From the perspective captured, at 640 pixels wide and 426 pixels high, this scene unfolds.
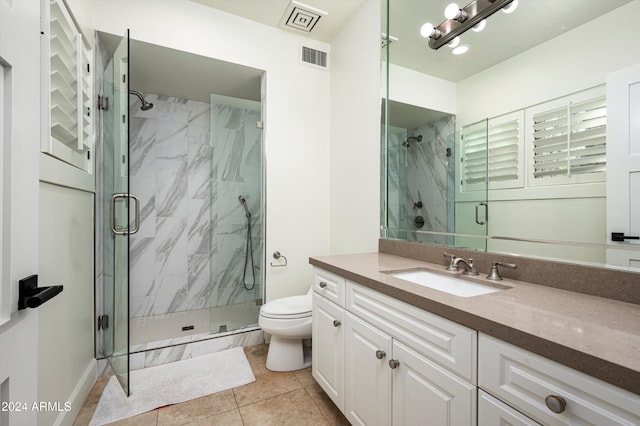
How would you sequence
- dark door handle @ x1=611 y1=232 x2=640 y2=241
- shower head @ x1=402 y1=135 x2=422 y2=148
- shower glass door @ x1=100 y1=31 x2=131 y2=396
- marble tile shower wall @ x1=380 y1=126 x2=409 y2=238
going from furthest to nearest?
marble tile shower wall @ x1=380 y1=126 x2=409 y2=238 → shower head @ x1=402 y1=135 x2=422 y2=148 → shower glass door @ x1=100 y1=31 x2=131 y2=396 → dark door handle @ x1=611 y1=232 x2=640 y2=241

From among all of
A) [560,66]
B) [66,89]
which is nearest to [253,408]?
[66,89]

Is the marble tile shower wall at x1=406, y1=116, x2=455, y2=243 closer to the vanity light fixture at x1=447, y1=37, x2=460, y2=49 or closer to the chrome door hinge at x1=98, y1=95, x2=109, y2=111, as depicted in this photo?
the vanity light fixture at x1=447, y1=37, x2=460, y2=49

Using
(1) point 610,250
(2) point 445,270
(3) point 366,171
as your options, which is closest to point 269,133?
(3) point 366,171

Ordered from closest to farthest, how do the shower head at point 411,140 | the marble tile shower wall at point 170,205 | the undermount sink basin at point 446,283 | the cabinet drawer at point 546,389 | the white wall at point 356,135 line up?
the cabinet drawer at point 546,389, the undermount sink basin at point 446,283, the shower head at point 411,140, the white wall at point 356,135, the marble tile shower wall at point 170,205

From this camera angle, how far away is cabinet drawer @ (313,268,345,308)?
150 centimetres

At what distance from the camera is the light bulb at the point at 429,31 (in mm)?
1720

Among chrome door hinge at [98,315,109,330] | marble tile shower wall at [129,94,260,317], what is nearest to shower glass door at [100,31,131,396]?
chrome door hinge at [98,315,109,330]

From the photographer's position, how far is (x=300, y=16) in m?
2.35

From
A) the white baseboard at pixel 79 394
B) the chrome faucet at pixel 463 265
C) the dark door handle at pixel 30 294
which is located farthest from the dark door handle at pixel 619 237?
the white baseboard at pixel 79 394

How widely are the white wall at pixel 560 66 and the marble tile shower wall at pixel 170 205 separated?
2.47 m

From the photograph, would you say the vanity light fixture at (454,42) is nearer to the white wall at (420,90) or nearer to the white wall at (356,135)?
the white wall at (420,90)

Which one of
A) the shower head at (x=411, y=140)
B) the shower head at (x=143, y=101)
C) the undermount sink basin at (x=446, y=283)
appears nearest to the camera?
the undermount sink basin at (x=446, y=283)

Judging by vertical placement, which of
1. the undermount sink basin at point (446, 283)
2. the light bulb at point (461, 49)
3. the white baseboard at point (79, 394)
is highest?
the light bulb at point (461, 49)

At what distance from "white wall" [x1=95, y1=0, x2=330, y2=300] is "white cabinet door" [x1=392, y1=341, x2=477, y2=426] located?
158 cm
